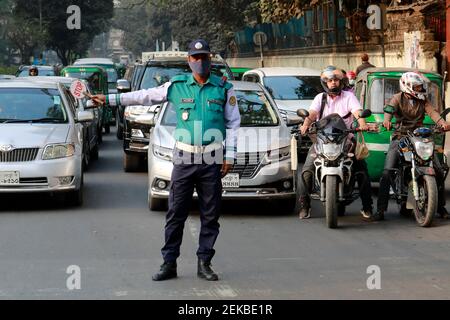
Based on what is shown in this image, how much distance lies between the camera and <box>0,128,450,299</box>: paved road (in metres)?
8.66

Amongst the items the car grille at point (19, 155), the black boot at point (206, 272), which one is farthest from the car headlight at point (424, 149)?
the car grille at point (19, 155)

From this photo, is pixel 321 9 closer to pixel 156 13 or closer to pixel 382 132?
pixel 382 132

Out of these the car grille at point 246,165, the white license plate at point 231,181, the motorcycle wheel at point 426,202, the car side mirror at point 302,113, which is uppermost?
the car side mirror at point 302,113

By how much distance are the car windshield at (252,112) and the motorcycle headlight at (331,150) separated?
1925mm

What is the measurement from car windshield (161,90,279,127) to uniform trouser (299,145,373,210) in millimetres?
1376

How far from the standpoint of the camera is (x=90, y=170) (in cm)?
1908

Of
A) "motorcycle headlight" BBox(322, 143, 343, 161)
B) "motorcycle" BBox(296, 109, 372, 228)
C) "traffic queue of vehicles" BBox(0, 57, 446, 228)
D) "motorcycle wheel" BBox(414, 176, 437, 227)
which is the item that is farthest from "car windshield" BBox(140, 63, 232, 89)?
"motorcycle wheel" BBox(414, 176, 437, 227)

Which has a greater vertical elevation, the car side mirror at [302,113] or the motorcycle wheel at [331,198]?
the car side mirror at [302,113]

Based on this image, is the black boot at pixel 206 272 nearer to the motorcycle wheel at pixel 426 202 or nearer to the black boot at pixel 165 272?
the black boot at pixel 165 272

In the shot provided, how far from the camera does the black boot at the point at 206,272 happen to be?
9.06 meters

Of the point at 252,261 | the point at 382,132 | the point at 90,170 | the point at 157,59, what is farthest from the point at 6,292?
the point at 157,59

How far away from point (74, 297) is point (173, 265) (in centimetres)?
105

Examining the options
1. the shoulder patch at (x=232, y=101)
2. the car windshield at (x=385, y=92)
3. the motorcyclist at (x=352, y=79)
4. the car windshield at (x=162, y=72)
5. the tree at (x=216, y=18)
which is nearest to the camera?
the shoulder patch at (x=232, y=101)

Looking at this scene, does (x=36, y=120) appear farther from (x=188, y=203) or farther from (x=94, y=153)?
(x=94, y=153)
